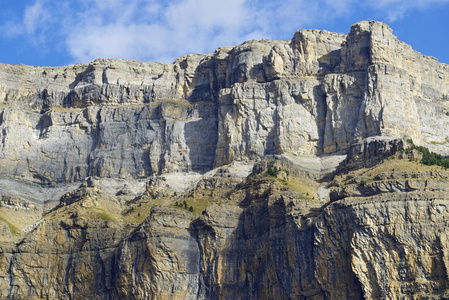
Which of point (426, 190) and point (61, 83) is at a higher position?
point (61, 83)

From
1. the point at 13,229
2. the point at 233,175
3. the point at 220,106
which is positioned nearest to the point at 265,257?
the point at 233,175

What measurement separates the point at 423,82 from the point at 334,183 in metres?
38.4

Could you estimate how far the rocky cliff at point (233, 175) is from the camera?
124875 mm

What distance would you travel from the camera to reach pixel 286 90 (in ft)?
542

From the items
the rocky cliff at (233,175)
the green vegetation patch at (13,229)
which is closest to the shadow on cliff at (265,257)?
the rocky cliff at (233,175)

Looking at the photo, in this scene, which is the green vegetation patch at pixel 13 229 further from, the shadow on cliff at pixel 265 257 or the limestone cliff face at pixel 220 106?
the shadow on cliff at pixel 265 257

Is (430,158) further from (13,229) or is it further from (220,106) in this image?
(13,229)

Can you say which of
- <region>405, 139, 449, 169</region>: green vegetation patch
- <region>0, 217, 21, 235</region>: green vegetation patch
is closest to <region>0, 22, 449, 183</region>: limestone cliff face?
<region>405, 139, 449, 169</region>: green vegetation patch

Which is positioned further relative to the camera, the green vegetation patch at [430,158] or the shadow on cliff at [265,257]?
the green vegetation patch at [430,158]

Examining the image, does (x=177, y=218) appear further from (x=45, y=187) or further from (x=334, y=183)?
(x=45, y=187)

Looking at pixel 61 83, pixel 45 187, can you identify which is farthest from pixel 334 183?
pixel 61 83

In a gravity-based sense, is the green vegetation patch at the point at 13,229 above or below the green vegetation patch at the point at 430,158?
below

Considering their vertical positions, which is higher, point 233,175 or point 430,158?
point 233,175

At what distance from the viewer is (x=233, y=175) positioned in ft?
505
